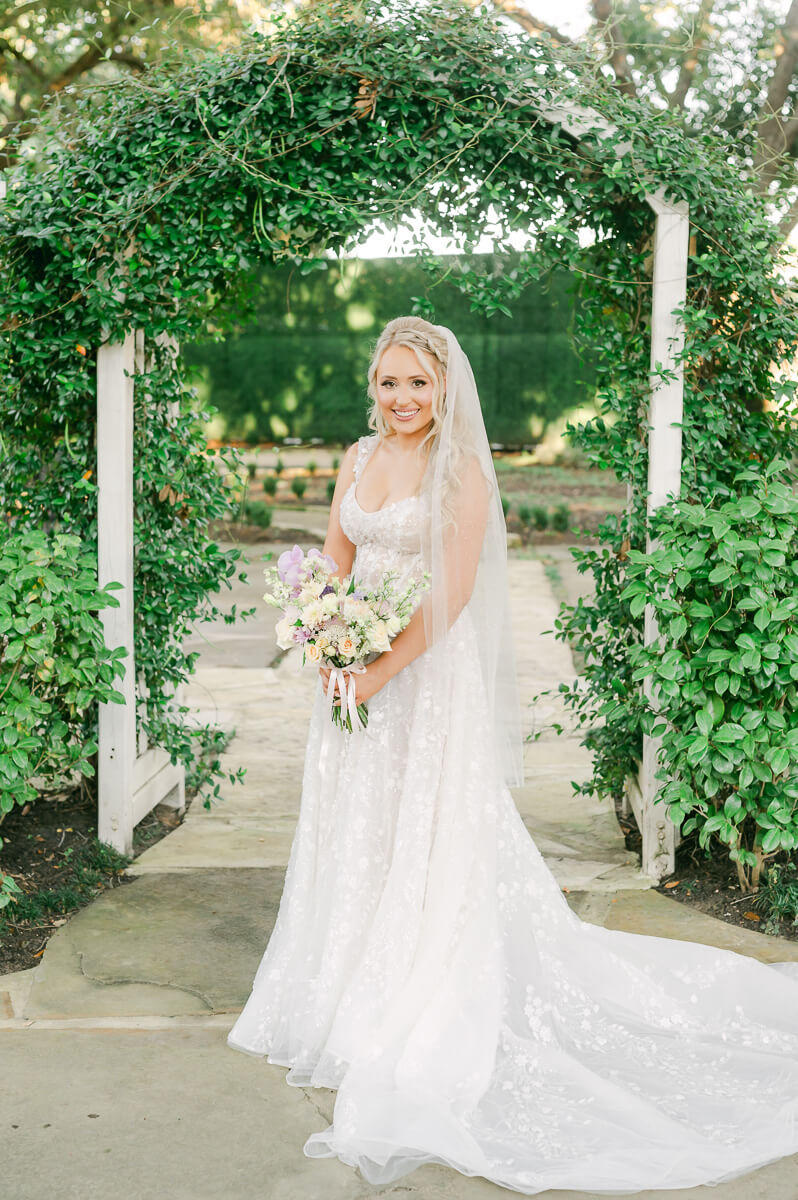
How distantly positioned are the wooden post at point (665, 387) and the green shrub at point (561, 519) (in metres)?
10.1

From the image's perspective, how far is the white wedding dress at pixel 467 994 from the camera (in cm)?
259

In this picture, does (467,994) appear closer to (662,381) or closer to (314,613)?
(314,613)

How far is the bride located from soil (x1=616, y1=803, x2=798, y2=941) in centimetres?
49

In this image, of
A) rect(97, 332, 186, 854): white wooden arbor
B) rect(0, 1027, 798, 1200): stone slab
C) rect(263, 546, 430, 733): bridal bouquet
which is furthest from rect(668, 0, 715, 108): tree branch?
rect(0, 1027, 798, 1200): stone slab

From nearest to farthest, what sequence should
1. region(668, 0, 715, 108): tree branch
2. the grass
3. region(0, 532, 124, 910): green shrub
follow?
region(0, 532, 124, 910): green shrub < the grass < region(668, 0, 715, 108): tree branch

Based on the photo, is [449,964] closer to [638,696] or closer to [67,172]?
[638,696]

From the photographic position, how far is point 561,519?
46.9 ft

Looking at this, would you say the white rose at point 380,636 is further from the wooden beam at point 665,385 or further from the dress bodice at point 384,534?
the wooden beam at point 665,385

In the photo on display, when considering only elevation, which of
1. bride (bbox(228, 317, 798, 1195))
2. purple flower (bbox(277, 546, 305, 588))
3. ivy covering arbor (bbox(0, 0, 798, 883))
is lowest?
bride (bbox(228, 317, 798, 1195))

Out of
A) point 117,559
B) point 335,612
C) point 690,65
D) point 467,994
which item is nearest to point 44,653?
point 117,559

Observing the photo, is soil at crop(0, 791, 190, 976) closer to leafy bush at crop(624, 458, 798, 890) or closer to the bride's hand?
the bride's hand

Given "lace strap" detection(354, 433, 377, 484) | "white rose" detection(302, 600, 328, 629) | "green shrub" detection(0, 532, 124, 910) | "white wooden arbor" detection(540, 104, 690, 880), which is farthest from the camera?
"white wooden arbor" detection(540, 104, 690, 880)

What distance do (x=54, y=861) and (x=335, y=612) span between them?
1.98 m

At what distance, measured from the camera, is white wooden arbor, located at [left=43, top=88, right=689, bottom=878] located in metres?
4.04
